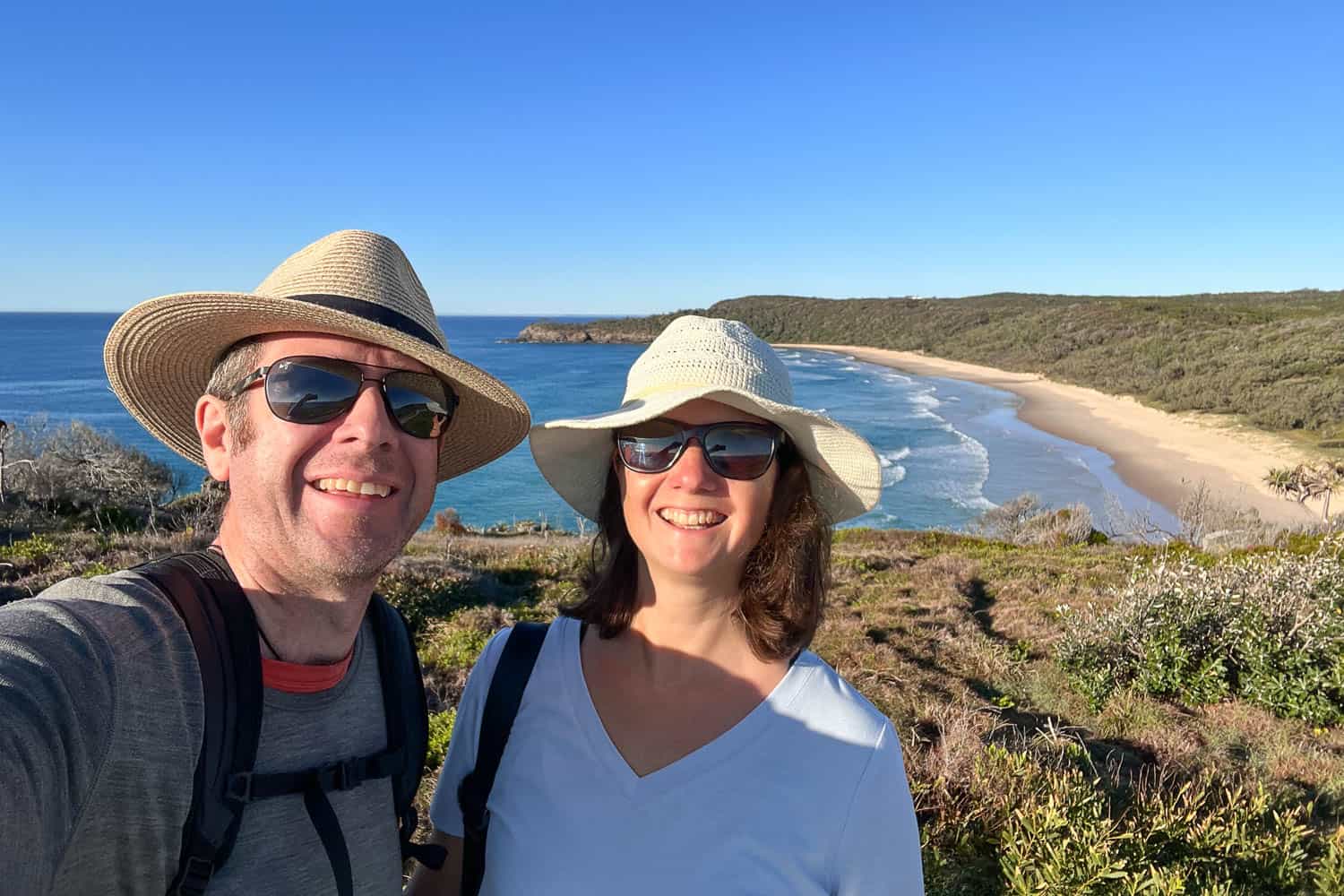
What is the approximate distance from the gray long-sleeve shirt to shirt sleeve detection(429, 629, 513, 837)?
17.0 inches

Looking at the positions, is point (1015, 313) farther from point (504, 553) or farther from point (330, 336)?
point (330, 336)

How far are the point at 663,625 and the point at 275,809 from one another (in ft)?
3.19

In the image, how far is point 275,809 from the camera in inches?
50.1

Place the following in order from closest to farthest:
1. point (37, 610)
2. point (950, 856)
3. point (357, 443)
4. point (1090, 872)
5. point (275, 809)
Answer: point (37, 610) < point (275, 809) < point (357, 443) < point (1090, 872) < point (950, 856)

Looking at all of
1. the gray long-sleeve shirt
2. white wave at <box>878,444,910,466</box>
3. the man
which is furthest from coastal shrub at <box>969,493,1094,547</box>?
the gray long-sleeve shirt

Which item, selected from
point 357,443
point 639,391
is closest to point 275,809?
point 357,443

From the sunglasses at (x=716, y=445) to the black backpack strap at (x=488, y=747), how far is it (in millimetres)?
570

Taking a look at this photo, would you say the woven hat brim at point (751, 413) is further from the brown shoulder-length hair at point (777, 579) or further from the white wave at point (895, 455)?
the white wave at point (895, 455)

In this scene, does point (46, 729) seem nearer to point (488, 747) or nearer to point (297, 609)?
point (297, 609)

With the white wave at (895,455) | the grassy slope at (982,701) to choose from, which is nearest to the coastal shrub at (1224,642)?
the grassy slope at (982,701)

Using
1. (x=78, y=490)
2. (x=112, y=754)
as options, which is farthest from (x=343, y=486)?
(x=78, y=490)

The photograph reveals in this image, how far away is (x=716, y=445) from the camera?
1908 millimetres

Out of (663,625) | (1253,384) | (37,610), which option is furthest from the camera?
(1253,384)

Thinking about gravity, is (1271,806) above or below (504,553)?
above
